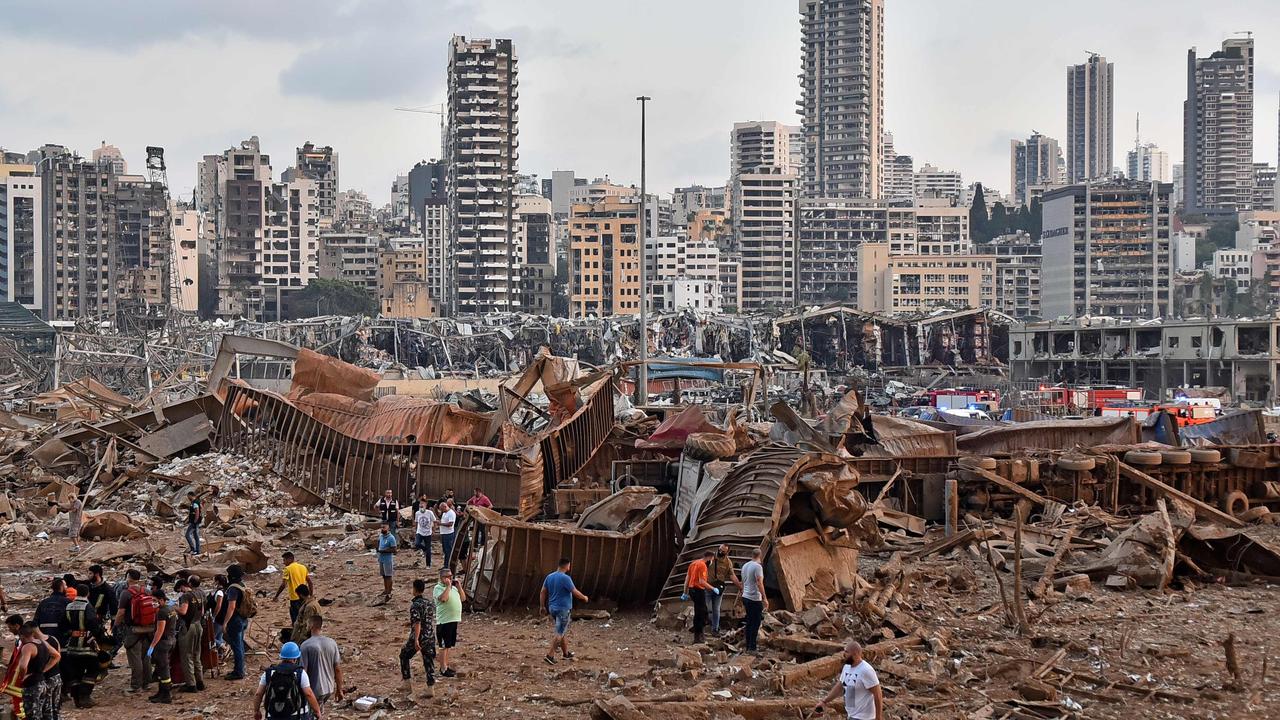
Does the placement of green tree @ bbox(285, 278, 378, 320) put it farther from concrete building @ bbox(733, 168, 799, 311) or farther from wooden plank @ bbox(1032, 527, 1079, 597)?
wooden plank @ bbox(1032, 527, 1079, 597)

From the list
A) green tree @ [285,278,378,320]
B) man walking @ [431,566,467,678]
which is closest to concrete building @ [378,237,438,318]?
green tree @ [285,278,378,320]

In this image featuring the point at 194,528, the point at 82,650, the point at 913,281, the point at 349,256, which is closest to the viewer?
the point at 82,650

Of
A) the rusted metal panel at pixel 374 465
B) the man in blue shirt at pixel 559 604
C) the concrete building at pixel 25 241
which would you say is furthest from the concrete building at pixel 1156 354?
the concrete building at pixel 25 241

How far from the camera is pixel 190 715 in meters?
10.8

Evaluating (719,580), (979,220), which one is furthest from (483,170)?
(719,580)

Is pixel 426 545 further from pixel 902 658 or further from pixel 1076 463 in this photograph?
pixel 1076 463

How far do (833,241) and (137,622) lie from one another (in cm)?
15608

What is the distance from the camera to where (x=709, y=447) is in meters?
18.1

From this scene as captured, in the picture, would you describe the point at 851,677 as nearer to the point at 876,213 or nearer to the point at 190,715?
the point at 190,715

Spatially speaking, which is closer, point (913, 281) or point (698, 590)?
point (698, 590)

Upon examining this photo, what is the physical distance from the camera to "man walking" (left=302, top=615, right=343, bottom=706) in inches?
397

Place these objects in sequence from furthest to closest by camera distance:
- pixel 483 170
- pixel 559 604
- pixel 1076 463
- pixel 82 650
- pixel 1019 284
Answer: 1. pixel 1019 284
2. pixel 483 170
3. pixel 1076 463
4. pixel 559 604
5. pixel 82 650

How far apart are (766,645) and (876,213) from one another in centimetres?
15798

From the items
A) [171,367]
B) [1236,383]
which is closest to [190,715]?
[171,367]
